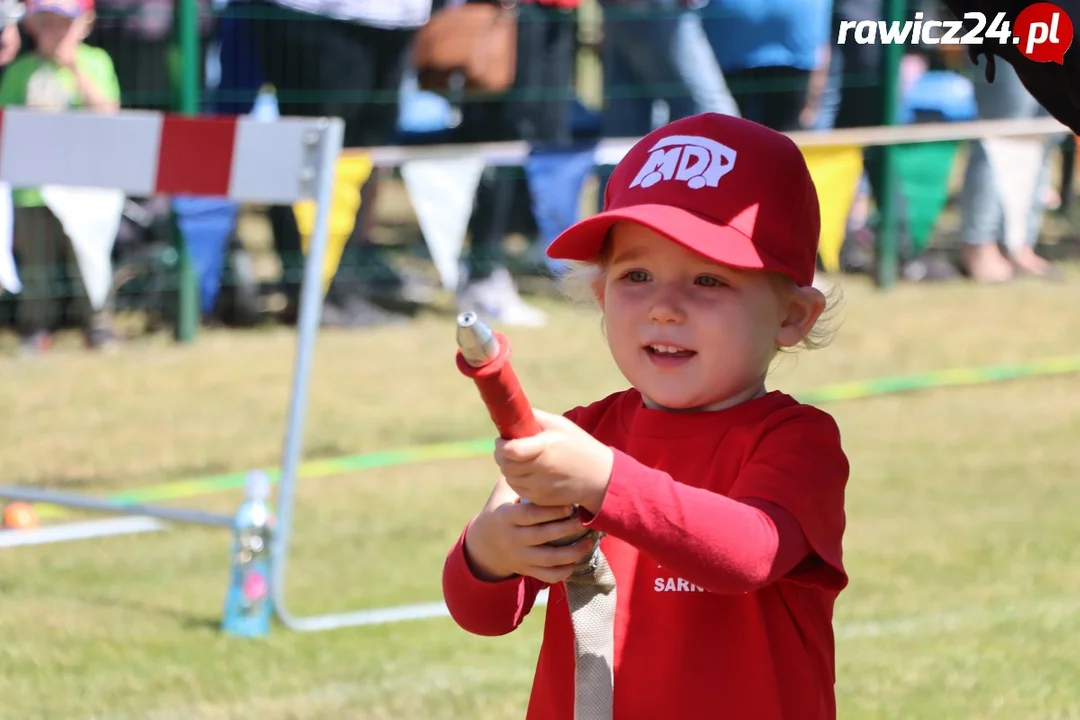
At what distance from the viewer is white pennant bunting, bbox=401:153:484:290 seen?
29.0 ft

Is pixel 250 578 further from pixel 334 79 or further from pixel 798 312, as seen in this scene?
pixel 334 79

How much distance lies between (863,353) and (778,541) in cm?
683

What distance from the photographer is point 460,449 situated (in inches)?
273

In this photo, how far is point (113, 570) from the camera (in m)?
5.29

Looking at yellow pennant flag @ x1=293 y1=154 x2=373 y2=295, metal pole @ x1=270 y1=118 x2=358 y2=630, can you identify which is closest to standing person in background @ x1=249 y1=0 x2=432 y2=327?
yellow pennant flag @ x1=293 y1=154 x2=373 y2=295

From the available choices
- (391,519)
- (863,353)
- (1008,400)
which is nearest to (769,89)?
(863,353)

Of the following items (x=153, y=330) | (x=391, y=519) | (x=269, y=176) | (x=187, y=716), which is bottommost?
(x=153, y=330)

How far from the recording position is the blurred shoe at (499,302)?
31.4 feet

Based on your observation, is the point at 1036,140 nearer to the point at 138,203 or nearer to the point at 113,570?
the point at 138,203

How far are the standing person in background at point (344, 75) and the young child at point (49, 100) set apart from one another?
943 millimetres

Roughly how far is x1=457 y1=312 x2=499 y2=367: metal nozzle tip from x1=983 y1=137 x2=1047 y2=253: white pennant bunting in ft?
28.9

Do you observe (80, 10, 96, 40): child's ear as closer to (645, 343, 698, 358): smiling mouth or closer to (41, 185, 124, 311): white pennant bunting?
(41, 185, 124, 311): white pennant bunting

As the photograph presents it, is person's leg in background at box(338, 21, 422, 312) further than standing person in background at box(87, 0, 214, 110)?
Yes

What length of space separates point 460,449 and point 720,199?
4.75 metres
